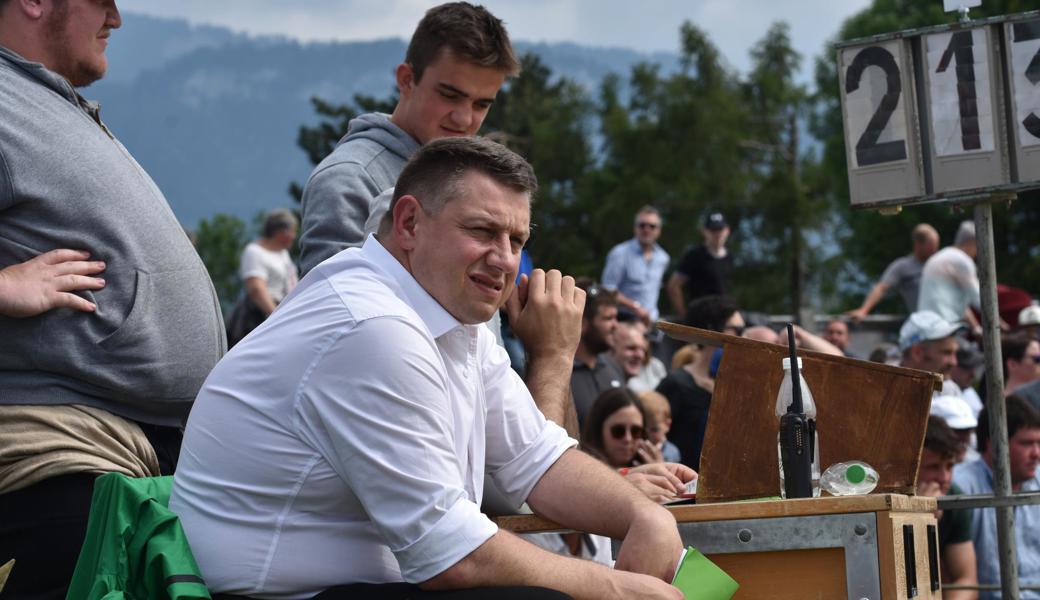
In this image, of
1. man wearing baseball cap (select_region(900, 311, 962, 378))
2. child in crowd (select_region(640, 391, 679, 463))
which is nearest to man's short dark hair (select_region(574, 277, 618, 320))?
child in crowd (select_region(640, 391, 679, 463))

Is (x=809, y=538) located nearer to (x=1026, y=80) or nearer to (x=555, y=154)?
(x=1026, y=80)

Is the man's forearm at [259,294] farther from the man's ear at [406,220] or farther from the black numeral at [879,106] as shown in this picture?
the man's ear at [406,220]

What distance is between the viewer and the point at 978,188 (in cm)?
440

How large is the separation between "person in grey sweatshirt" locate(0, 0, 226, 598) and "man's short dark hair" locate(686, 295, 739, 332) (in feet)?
17.9

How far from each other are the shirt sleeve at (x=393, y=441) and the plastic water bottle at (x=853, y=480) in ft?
3.24

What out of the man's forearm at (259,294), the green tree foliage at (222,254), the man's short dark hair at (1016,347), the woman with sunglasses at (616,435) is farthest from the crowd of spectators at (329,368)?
the green tree foliage at (222,254)

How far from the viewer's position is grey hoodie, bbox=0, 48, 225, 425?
10.1 ft

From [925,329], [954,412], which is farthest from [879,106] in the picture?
[925,329]

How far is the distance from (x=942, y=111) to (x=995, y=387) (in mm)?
927

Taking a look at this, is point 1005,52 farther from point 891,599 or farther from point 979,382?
point 979,382

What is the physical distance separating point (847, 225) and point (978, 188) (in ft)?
137

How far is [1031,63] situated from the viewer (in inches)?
172

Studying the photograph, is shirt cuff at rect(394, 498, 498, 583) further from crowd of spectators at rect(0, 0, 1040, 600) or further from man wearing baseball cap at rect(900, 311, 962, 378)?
man wearing baseball cap at rect(900, 311, 962, 378)

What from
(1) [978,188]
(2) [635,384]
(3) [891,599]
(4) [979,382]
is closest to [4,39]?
(3) [891,599]
